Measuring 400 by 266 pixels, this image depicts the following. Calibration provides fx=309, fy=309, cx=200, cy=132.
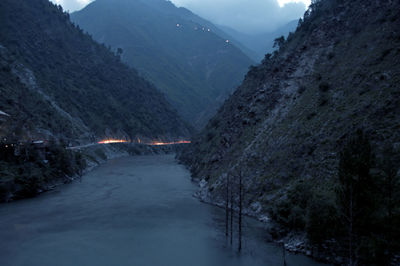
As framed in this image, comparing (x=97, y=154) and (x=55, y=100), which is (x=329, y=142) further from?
(x=55, y=100)

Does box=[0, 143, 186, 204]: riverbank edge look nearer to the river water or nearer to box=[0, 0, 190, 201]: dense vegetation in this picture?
box=[0, 0, 190, 201]: dense vegetation

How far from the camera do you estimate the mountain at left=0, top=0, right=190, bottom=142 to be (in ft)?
239

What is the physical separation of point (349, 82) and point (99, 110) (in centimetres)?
10297

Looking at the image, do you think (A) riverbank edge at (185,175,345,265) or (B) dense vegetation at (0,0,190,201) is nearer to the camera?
(A) riverbank edge at (185,175,345,265)

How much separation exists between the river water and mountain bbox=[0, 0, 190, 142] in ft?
75.1

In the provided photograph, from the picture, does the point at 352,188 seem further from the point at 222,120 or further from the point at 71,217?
the point at 222,120

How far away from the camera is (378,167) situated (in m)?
21.9

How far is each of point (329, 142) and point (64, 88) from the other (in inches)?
4032

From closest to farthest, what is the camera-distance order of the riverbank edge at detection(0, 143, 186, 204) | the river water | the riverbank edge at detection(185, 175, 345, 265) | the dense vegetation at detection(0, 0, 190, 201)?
the riverbank edge at detection(185, 175, 345, 265)
the river water
the riverbank edge at detection(0, 143, 186, 204)
the dense vegetation at detection(0, 0, 190, 201)

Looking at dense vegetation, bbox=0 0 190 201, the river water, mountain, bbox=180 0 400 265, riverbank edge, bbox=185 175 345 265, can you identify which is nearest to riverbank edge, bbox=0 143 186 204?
dense vegetation, bbox=0 0 190 201

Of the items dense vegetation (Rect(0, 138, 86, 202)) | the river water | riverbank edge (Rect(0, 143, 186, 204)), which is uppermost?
dense vegetation (Rect(0, 138, 86, 202))

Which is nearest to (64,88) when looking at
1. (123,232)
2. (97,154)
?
(97,154)

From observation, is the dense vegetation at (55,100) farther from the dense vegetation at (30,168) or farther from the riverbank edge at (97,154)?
the riverbank edge at (97,154)

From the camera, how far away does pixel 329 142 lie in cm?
3152
